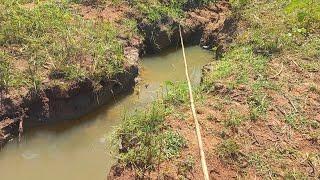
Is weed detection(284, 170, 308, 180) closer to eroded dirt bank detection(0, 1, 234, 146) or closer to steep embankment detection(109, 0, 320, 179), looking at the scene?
steep embankment detection(109, 0, 320, 179)

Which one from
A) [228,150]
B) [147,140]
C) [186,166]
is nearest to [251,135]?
[228,150]

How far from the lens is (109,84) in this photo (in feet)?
22.1

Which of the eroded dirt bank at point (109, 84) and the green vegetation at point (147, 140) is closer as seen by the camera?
the green vegetation at point (147, 140)

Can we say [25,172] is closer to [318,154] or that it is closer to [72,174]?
[72,174]

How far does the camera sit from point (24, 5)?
786 centimetres

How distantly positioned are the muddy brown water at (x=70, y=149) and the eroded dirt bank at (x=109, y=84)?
150mm

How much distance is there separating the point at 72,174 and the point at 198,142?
164 cm

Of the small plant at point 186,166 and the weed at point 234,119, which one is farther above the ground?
the weed at point 234,119

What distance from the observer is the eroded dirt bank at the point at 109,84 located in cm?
599

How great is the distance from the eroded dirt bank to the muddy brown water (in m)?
0.15

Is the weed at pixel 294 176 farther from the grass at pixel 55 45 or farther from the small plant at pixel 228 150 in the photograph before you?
the grass at pixel 55 45

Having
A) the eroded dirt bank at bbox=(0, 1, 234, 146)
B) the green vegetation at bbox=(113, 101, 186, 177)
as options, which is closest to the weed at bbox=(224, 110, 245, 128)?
the green vegetation at bbox=(113, 101, 186, 177)

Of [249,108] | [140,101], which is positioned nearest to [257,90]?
[249,108]

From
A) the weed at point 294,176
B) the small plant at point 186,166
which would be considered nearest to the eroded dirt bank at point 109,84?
the small plant at point 186,166
